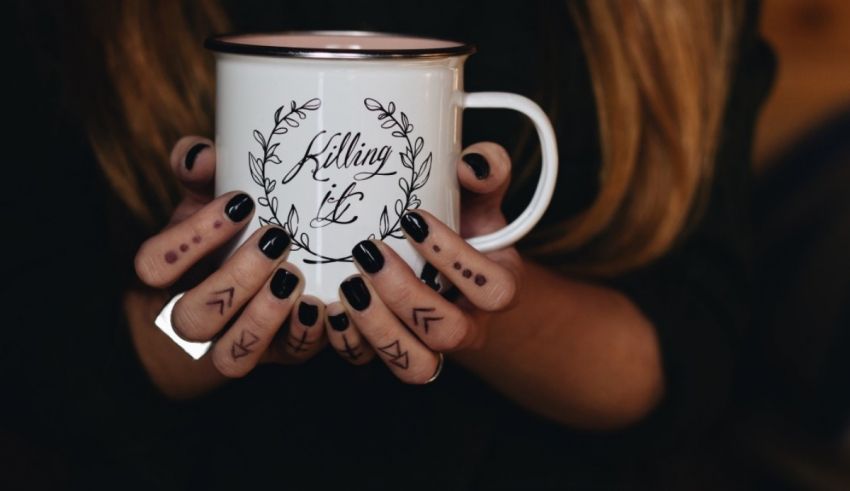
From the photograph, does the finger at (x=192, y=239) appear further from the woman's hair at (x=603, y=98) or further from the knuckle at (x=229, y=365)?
the woman's hair at (x=603, y=98)

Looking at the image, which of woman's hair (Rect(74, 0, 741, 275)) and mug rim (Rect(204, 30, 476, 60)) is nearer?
mug rim (Rect(204, 30, 476, 60))

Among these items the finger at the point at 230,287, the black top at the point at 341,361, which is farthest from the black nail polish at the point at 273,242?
the black top at the point at 341,361

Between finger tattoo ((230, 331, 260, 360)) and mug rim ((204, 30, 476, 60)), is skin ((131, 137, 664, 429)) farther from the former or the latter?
mug rim ((204, 30, 476, 60))

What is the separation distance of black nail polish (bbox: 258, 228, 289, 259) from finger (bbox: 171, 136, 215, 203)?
0.13 meters

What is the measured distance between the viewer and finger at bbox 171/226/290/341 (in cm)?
59

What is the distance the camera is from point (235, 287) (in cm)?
60

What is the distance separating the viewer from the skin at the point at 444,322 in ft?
2.00

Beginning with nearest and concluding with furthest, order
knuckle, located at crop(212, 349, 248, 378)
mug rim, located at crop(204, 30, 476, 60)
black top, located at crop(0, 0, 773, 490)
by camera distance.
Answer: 1. mug rim, located at crop(204, 30, 476, 60)
2. knuckle, located at crop(212, 349, 248, 378)
3. black top, located at crop(0, 0, 773, 490)

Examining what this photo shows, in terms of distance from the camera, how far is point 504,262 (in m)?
0.72

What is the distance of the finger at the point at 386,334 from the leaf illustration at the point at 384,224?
0.12ft

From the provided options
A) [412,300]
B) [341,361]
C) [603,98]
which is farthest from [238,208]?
[603,98]

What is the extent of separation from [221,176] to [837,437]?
0.87 meters

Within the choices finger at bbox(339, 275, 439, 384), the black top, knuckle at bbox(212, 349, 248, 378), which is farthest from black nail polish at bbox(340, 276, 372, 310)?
the black top

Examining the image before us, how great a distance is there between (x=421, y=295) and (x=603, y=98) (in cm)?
44
